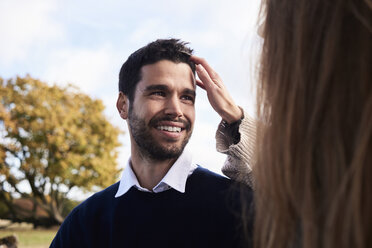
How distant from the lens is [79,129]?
78.7 feet


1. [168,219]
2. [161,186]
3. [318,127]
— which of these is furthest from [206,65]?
[318,127]

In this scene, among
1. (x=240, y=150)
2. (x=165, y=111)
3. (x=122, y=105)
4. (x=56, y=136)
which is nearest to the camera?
(x=240, y=150)

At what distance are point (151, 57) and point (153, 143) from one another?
26.4 inches

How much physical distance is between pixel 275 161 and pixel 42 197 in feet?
89.3

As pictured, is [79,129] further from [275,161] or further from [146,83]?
[275,161]

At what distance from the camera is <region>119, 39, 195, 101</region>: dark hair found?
3125 millimetres

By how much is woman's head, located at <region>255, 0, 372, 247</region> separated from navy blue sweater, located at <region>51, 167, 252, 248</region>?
1.49 metres

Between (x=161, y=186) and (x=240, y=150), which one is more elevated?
(x=240, y=150)

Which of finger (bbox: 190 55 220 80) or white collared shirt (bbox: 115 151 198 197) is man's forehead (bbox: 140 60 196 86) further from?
white collared shirt (bbox: 115 151 198 197)

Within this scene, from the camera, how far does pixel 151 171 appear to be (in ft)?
9.89

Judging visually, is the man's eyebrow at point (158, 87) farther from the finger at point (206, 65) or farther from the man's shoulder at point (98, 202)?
the man's shoulder at point (98, 202)

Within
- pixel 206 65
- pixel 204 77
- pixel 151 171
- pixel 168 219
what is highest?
pixel 206 65

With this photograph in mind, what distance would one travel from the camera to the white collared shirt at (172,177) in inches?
112

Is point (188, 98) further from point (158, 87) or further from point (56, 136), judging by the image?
point (56, 136)
